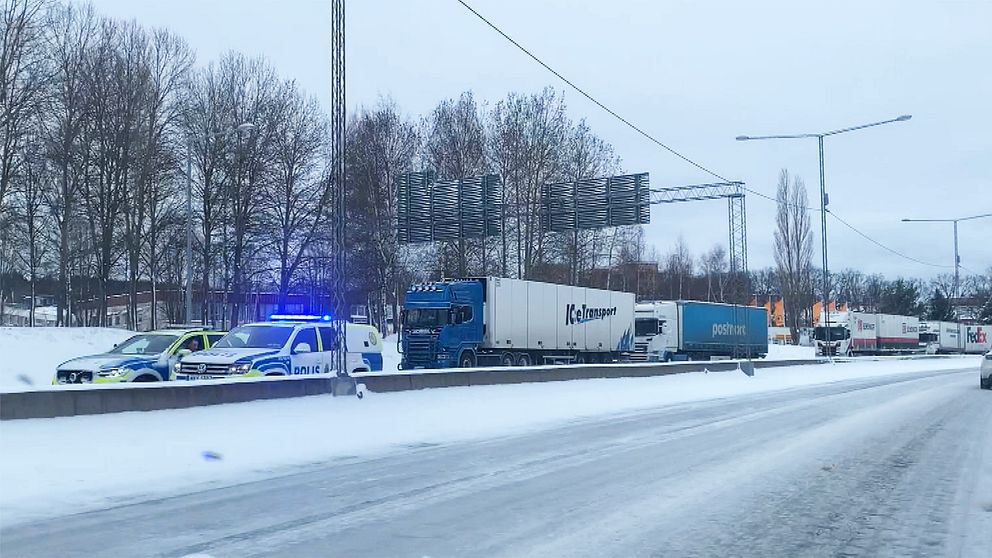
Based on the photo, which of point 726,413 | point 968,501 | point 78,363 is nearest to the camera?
point 968,501

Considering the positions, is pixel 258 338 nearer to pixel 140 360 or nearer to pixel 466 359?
pixel 140 360

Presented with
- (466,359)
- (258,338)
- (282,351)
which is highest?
(258,338)

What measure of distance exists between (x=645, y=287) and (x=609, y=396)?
256 feet

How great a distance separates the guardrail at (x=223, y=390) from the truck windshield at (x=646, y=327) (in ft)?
62.5

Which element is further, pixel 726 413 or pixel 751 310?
pixel 751 310

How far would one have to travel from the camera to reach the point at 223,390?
1531 cm

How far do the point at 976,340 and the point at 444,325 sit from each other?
82.6 meters

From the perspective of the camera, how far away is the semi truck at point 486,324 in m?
32.4

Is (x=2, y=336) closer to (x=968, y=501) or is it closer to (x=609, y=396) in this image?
(x=609, y=396)

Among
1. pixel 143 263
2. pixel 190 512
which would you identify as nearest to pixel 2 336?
pixel 143 263

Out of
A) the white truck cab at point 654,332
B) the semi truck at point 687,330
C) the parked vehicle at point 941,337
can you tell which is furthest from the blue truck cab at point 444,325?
the parked vehicle at point 941,337

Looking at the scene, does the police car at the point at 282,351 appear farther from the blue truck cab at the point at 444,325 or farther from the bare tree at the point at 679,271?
the bare tree at the point at 679,271

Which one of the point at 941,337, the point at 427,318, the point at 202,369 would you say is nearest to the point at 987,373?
the point at 427,318

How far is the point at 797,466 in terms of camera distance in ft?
38.1
